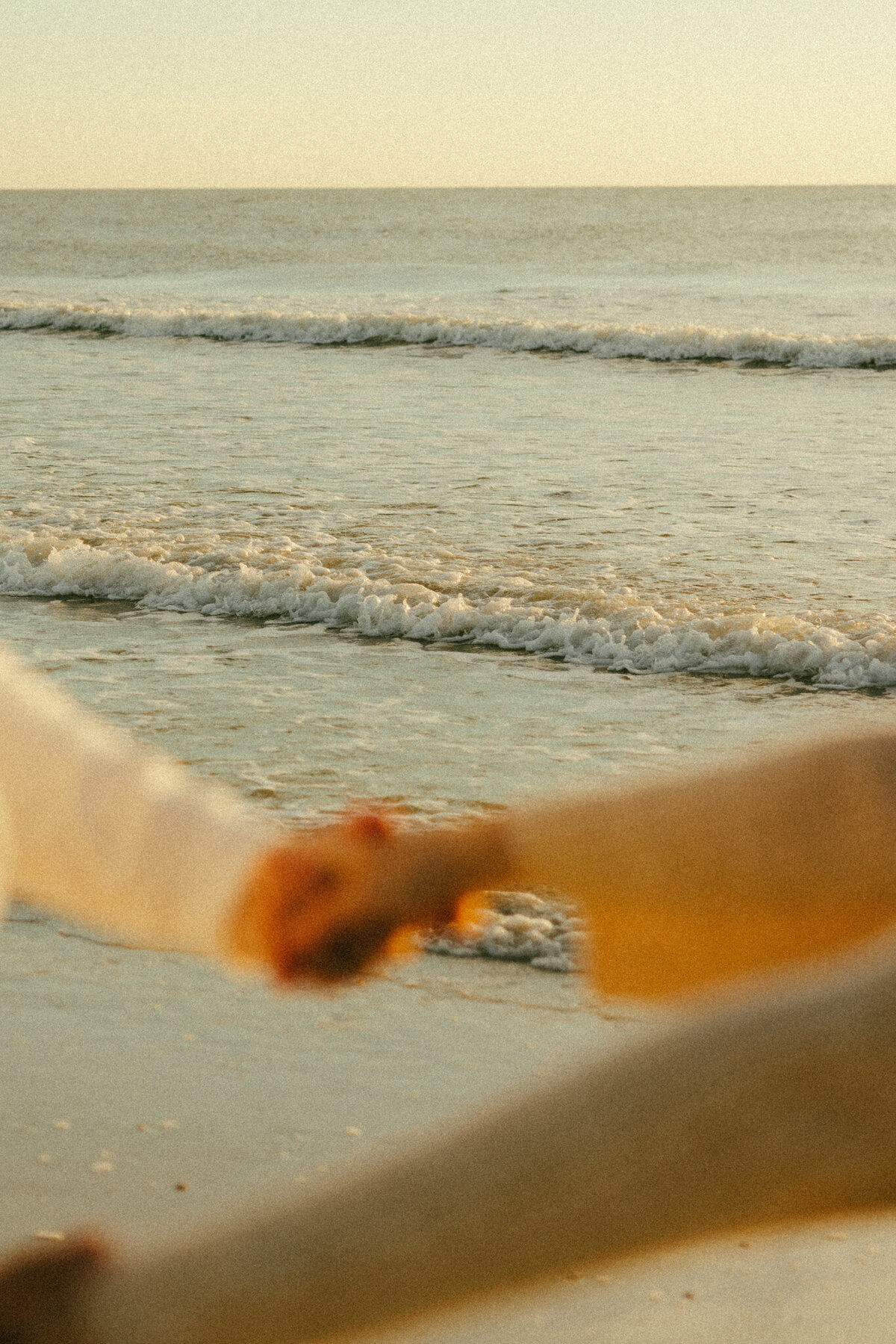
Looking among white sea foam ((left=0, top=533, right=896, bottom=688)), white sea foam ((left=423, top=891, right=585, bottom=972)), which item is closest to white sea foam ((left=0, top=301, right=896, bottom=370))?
white sea foam ((left=0, top=533, right=896, bottom=688))

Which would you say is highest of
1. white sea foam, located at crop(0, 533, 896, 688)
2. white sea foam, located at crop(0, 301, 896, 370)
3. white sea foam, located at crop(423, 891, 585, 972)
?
white sea foam, located at crop(0, 301, 896, 370)

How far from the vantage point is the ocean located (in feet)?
14.4

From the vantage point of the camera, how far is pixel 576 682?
4844mm

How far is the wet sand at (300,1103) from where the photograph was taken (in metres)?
2.02

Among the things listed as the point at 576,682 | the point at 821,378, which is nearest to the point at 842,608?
the point at 576,682

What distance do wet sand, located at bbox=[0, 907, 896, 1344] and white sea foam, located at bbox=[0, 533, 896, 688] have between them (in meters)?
Answer: 2.35

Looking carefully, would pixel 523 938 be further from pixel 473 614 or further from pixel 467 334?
pixel 467 334

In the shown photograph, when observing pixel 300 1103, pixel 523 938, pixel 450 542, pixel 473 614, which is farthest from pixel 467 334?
pixel 300 1103

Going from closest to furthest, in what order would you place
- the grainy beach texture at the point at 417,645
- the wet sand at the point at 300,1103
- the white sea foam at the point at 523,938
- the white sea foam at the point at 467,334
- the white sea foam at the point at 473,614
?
1. the wet sand at the point at 300,1103
2. the grainy beach texture at the point at 417,645
3. the white sea foam at the point at 523,938
4. the white sea foam at the point at 473,614
5. the white sea foam at the point at 467,334

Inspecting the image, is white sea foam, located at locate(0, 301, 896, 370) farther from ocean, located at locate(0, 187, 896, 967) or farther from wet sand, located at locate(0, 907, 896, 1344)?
wet sand, located at locate(0, 907, 896, 1344)

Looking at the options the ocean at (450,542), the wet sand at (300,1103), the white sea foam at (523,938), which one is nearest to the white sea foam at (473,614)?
the ocean at (450,542)

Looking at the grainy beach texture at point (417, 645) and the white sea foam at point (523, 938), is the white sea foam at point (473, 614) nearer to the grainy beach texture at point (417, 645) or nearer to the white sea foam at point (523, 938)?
the grainy beach texture at point (417, 645)

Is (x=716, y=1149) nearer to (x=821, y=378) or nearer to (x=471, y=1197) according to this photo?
(x=471, y=1197)

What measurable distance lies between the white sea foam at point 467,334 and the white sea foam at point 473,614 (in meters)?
10.3
